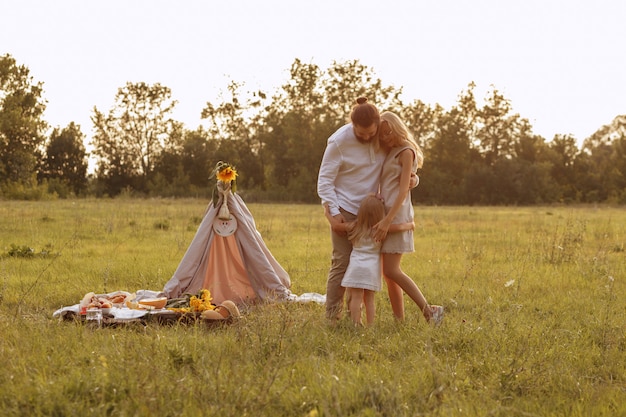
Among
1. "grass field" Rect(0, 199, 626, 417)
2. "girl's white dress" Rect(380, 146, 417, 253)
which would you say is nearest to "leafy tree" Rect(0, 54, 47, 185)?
"grass field" Rect(0, 199, 626, 417)

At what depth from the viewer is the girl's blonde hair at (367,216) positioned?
6496 millimetres

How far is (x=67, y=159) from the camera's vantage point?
5112cm

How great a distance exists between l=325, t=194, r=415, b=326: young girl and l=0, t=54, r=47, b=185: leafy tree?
37.0 m

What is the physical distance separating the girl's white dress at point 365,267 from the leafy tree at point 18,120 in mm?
36978

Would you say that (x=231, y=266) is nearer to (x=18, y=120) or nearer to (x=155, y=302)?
(x=155, y=302)

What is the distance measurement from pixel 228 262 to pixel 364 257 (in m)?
2.36

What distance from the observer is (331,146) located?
6711 millimetres

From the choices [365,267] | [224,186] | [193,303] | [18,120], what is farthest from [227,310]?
[18,120]

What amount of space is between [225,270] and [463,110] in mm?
47546

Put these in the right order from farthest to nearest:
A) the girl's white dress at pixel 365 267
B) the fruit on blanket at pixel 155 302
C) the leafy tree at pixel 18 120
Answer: the leafy tree at pixel 18 120, the fruit on blanket at pixel 155 302, the girl's white dress at pixel 365 267

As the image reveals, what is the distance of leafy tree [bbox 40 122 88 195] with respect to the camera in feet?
166

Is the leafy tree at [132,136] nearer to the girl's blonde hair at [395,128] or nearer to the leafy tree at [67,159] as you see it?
the leafy tree at [67,159]

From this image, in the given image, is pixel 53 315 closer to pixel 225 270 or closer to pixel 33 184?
pixel 225 270

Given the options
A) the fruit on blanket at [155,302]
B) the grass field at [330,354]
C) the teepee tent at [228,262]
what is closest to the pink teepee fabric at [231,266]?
the teepee tent at [228,262]
